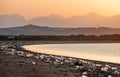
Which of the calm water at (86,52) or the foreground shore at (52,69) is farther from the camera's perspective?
the calm water at (86,52)

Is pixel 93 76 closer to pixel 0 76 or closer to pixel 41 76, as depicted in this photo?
pixel 41 76

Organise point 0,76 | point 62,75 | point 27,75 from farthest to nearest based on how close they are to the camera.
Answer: point 62,75 → point 27,75 → point 0,76

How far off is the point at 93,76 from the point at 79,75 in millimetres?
1027

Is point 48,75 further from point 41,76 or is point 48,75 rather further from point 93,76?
point 93,76

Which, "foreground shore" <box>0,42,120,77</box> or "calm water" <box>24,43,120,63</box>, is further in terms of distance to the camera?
"calm water" <box>24,43,120,63</box>

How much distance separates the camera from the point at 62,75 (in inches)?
948

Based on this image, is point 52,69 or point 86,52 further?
point 86,52

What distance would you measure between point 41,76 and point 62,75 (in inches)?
85.0

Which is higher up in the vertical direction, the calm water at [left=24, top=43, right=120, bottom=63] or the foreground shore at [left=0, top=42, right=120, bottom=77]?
the foreground shore at [left=0, top=42, right=120, bottom=77]

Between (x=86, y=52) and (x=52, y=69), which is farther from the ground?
(x=52, y=69)

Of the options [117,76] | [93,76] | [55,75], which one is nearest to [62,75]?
[55,75]

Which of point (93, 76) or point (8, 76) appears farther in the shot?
point (93, 76)

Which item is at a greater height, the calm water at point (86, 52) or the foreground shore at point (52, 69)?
the foreground shore at point (52, 69)

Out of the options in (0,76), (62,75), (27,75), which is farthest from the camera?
(62,75)
